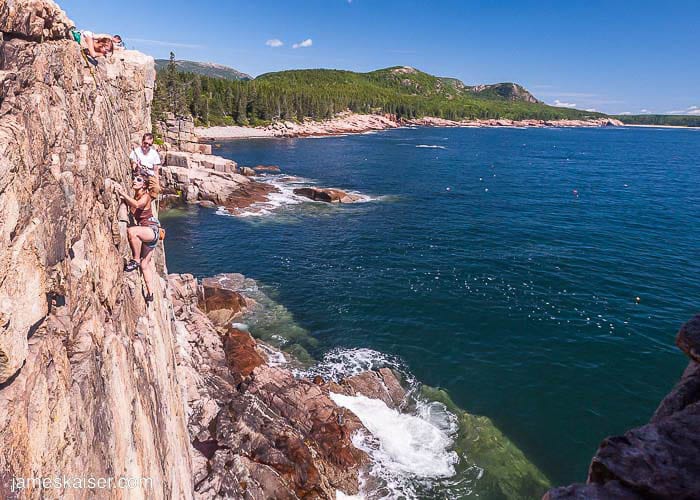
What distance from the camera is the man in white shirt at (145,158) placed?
11.5 m

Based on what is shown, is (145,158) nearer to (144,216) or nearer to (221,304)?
(144,216)

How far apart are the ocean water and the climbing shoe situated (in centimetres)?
1684

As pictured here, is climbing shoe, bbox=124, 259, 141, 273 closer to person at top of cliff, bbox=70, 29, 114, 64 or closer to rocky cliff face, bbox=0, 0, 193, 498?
rocky cliff face, bbox=0, 0, 193, 498

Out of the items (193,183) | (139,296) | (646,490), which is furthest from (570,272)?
(193,183)

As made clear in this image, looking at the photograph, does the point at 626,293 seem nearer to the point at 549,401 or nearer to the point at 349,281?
the point at 549,401

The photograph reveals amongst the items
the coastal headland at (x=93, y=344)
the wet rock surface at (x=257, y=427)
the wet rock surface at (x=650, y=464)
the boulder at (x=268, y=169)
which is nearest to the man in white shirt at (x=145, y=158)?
the coastal headland at (x=93, y=344)

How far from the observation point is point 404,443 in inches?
848

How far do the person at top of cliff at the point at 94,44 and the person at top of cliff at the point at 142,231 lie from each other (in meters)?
3.13

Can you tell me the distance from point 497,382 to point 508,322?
289 inches

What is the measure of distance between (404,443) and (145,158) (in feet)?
60.8

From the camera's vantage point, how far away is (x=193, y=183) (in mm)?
65000

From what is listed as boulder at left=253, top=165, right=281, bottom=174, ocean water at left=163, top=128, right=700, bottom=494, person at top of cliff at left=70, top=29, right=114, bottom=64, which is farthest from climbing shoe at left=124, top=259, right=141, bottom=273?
boulder at left=253, top=165, right=281, bottom=174

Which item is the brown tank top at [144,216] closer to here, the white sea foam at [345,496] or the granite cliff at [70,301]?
the granite cliff at [70,301]

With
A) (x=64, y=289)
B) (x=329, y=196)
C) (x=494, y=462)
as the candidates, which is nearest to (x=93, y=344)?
(x=64, y=289)
